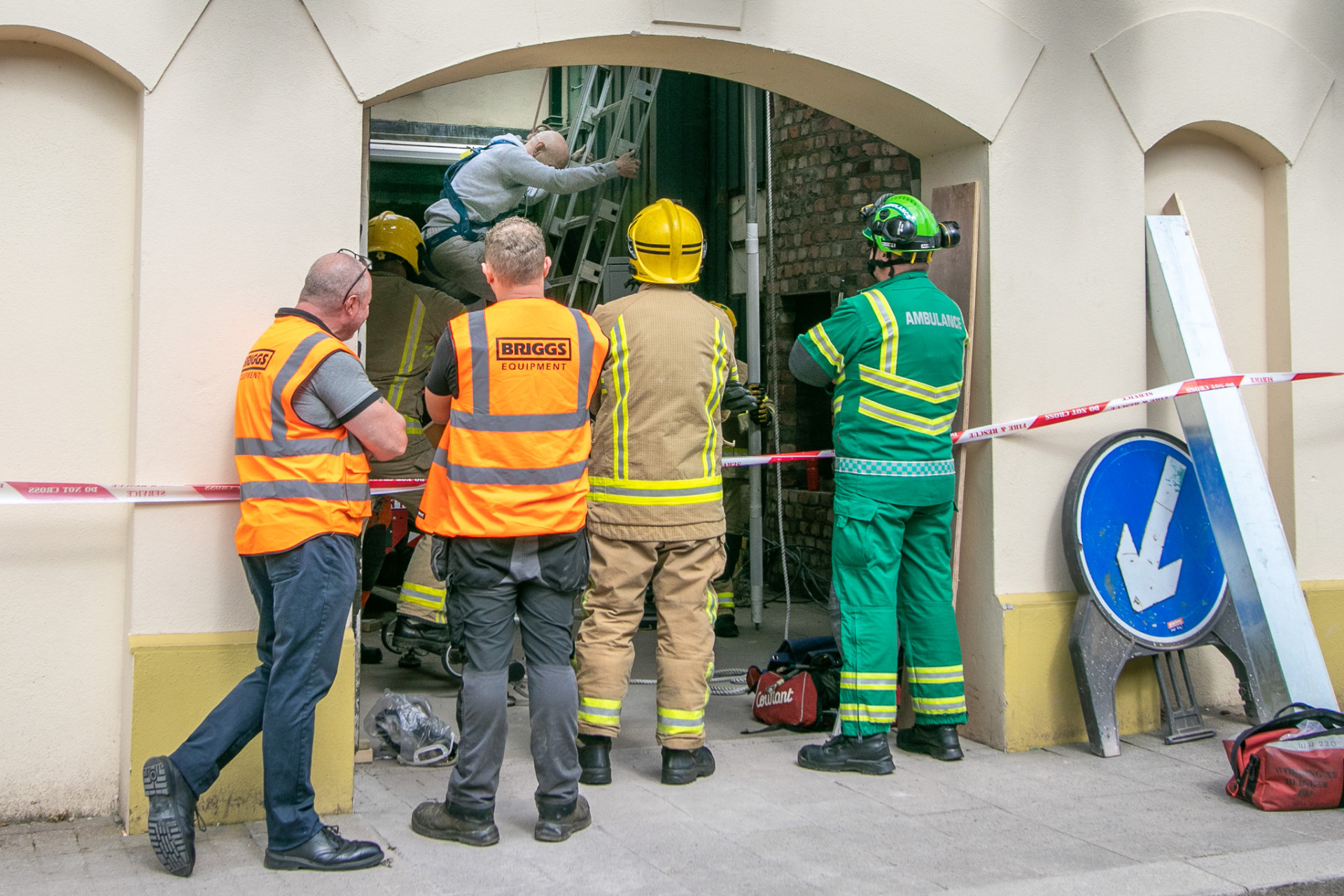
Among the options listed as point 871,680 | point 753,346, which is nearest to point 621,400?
point 871,680

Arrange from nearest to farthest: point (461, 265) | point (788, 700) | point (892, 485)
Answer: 1. point (892, 485)
2. point (788, 700)
3. point (461, 265)

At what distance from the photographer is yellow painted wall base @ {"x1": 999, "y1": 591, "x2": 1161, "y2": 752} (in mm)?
4969

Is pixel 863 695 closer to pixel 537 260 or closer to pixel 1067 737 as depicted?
pixel 1067 737

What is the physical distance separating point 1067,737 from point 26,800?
390 cm

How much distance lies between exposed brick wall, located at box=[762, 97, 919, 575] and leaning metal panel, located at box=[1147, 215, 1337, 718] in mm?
3162

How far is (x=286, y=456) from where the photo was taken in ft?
11.7

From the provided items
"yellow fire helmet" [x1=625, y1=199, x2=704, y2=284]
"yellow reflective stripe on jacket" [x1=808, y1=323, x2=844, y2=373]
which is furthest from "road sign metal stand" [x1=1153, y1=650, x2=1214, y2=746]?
"yellow fire helmet" [x1=625, y1=199, x2=704, y2=284]

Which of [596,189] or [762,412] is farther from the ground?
[596,189]

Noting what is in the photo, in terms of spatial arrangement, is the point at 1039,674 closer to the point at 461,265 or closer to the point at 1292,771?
the point at 1292,771

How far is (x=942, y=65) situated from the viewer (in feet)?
16.3

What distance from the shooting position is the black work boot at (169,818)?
342 centimetres

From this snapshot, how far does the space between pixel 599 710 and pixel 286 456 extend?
4.95ft

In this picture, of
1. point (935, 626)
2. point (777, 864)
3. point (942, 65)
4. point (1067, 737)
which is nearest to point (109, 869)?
point (777, 864)

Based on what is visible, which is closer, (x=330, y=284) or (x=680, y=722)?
(x=330, y=284)
